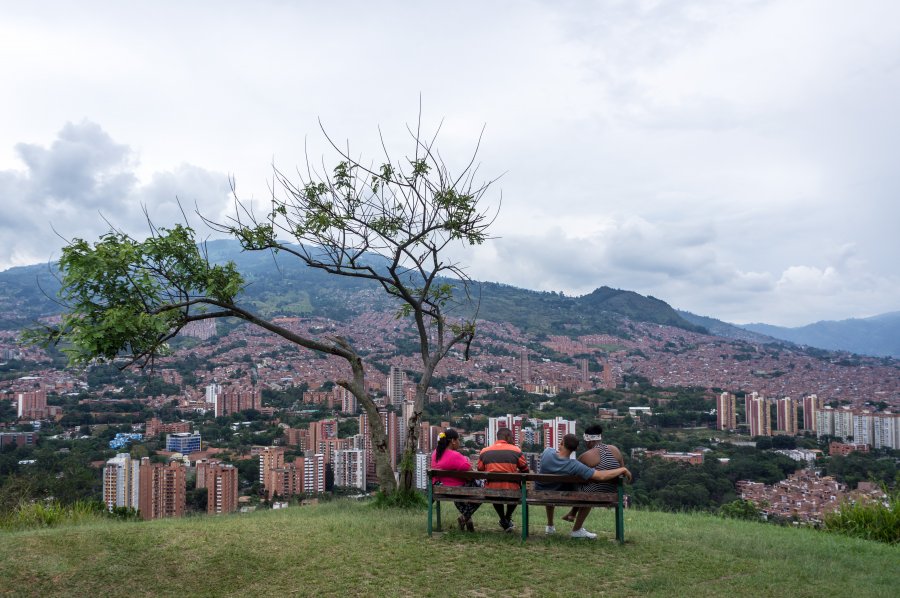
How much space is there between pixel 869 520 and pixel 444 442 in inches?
239

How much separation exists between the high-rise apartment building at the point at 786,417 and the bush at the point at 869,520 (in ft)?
139

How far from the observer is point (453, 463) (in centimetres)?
748

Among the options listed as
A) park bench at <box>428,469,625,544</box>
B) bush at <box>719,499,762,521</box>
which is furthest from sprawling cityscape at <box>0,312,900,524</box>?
park bench at <box>428,469,625,544</box>

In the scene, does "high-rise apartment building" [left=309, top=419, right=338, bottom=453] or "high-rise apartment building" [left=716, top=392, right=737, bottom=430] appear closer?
"high-rise apartment building" [left=309, top=419, right=338, bottom=453]

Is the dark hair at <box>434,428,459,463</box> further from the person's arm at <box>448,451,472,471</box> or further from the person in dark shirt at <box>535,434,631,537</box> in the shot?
the person in dark shirt at <box>535,434,631,537</box>

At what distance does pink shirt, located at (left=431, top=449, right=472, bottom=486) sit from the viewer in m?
7.42

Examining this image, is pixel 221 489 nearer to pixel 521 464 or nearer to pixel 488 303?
pixel 521 464

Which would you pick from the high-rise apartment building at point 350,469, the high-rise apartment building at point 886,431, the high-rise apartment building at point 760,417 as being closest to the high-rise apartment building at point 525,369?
the high-rise apartment building at point 760,417

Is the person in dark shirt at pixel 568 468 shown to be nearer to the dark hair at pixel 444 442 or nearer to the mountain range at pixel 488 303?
the dark hair at pixel 444 442

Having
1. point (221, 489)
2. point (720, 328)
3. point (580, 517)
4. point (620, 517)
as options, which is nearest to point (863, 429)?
point (221, 489)

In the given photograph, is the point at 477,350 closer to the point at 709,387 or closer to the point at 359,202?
the point at 709,387

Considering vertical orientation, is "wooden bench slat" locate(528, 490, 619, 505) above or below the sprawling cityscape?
above

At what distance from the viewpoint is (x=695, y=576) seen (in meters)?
5.76

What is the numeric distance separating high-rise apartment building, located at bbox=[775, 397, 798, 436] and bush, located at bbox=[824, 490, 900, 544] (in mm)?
42444
